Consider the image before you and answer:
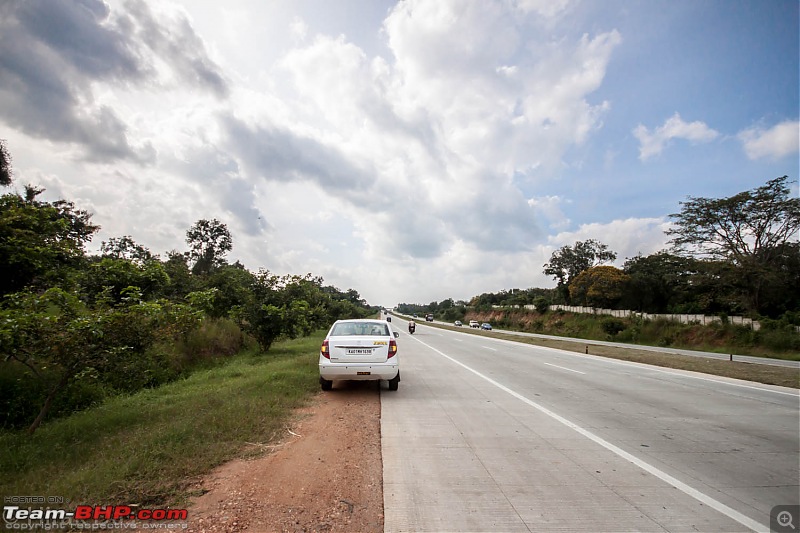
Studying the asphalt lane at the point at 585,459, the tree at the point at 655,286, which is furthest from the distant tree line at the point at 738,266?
the asphalt lane at the point at 585,459

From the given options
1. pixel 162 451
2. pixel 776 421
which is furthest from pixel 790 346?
pixel 162 451

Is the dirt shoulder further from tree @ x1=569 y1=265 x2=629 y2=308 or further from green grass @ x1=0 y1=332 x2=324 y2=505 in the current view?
tree @ x1=569 y1=265 x2=629 y2=308

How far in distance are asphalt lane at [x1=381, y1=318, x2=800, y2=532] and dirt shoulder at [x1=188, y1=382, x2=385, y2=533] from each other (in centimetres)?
24

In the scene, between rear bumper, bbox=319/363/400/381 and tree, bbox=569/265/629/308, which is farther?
tree, bbox=569/265/629/308

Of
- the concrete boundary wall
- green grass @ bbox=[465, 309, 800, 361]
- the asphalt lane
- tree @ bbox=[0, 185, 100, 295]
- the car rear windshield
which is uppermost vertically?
tree @ bbox=[0, 185, 100, 295]

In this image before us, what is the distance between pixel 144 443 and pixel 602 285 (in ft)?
174

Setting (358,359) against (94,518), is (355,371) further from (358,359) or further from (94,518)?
(94,518)

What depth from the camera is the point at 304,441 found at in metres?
5.20

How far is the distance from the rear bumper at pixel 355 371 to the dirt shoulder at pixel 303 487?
2.04m

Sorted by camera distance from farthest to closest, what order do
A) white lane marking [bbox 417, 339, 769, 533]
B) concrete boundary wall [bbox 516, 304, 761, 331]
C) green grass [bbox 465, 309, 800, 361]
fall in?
concrete boundary wall [bbox 516, 304, 761, 331] → green grass [bbox 465, 309, 800, 361] → white lane marking [bbox 417, 339, 769, 533]

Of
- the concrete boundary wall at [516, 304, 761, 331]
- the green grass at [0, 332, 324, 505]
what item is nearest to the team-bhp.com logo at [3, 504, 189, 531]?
the green grass at [0, 332, 324, 505]

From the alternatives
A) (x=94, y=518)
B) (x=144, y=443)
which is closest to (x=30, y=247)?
(x=144, y=443)

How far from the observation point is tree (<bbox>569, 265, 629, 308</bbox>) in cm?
4778

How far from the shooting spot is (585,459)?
468cm
